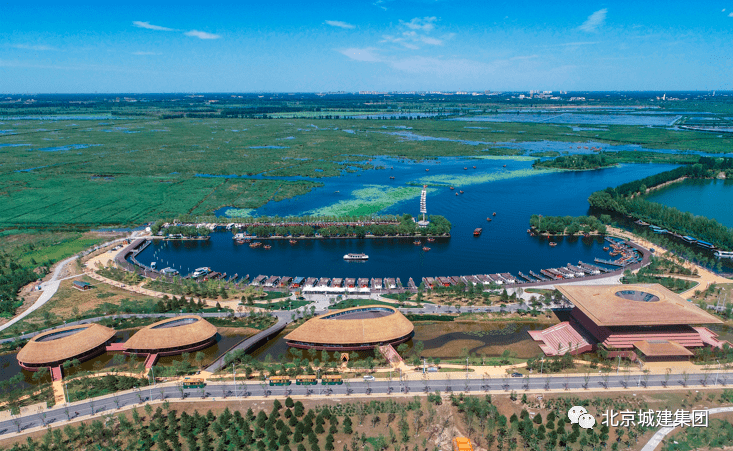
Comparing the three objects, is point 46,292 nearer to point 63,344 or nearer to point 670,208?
point 63,344

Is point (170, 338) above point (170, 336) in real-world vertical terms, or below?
below

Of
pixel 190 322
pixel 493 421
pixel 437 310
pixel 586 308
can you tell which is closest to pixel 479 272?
pixel 437 310

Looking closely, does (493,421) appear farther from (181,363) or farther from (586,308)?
(181,363)

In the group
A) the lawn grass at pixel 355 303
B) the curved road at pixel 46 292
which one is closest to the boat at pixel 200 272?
the curved road at pixel 46 292

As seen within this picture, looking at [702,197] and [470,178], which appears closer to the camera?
[702,197]

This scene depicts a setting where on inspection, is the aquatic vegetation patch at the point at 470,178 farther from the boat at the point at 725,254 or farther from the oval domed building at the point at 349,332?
the oval domed building at the point at 349,332

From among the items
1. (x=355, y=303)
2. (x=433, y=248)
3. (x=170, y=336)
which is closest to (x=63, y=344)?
(x=170, y=336)
